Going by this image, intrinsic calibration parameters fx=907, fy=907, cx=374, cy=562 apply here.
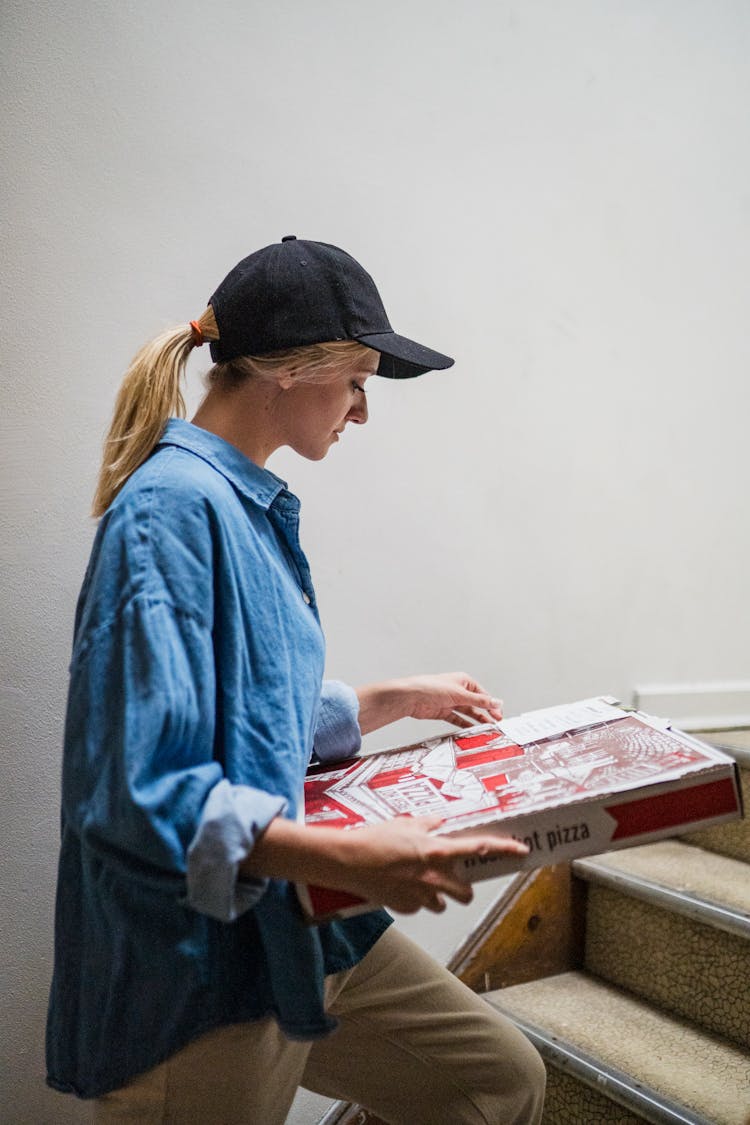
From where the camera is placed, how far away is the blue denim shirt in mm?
691

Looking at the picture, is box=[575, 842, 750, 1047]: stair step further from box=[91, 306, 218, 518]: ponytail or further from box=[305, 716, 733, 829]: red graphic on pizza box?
box=[91, 306, 218, 518]: ponytail

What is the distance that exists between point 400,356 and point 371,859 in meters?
0.49

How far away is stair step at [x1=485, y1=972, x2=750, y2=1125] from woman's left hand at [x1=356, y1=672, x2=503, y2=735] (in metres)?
0.59

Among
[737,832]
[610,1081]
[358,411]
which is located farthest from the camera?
[737,832]

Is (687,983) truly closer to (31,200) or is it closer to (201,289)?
(201,289)

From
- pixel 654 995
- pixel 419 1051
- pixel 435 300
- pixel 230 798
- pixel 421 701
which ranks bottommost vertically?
pixel 654 995

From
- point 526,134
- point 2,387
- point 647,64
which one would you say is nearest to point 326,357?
point 2,387

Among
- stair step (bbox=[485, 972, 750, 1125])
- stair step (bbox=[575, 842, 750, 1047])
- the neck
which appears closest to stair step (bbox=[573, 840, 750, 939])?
stair step (bbox=[575, 842, 750, 1047])

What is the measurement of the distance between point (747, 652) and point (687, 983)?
0.82 metres

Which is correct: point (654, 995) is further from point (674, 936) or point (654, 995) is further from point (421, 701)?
point (421, 701)

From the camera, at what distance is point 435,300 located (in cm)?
158

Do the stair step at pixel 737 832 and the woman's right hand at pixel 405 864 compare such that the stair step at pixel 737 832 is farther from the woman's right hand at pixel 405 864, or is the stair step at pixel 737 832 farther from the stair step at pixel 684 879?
the woman's right hand at pixel 405 864

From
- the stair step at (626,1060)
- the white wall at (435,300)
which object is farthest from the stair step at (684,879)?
the white wall at (435,300)

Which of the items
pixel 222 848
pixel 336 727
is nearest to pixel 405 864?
pixel 222 848
